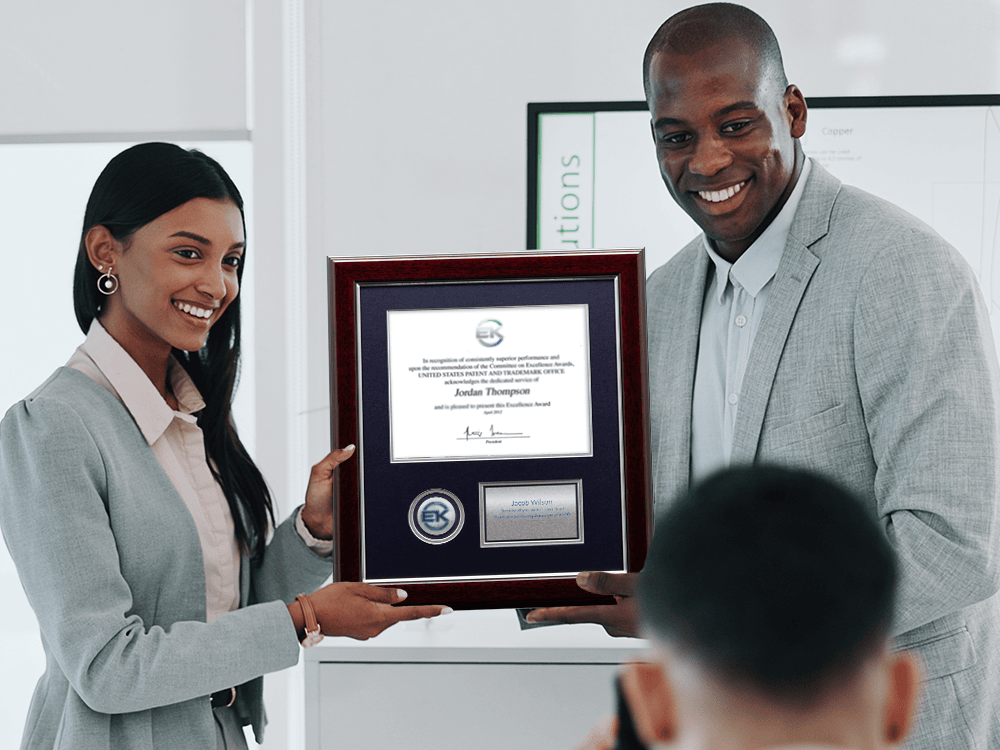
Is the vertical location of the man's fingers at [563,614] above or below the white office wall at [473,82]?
below

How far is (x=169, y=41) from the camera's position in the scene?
2289mm

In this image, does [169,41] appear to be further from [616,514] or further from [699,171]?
[616,514]

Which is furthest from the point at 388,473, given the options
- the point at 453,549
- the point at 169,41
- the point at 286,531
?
the point at 169,41

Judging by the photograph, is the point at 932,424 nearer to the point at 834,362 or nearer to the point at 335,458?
the point at 834,362

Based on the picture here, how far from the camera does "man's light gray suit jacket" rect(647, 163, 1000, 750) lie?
3.86ft

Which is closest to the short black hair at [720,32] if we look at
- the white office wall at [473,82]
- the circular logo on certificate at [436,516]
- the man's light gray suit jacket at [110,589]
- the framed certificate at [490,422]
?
the framed certificate at [490,422]

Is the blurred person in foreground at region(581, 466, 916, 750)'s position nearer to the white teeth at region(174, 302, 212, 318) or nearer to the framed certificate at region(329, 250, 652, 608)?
the framed certificate at region(329, 250, 652, 608)

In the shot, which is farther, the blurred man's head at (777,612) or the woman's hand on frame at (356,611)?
the woman's hand on frame at (356,611)

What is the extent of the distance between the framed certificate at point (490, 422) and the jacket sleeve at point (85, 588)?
0.22 m

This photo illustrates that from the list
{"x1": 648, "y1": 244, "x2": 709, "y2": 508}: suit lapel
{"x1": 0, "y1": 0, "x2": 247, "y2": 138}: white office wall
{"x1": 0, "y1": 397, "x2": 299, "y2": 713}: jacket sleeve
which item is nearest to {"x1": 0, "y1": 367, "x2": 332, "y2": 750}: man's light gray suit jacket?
{"x1": 0, "y1": 397, "x2": 299, "y2": 713}: jacket sleeve

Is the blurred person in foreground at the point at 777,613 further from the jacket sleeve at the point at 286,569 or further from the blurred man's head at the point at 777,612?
the jacket sleeve at the point at 286,569

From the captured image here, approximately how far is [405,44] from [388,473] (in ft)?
4.62
